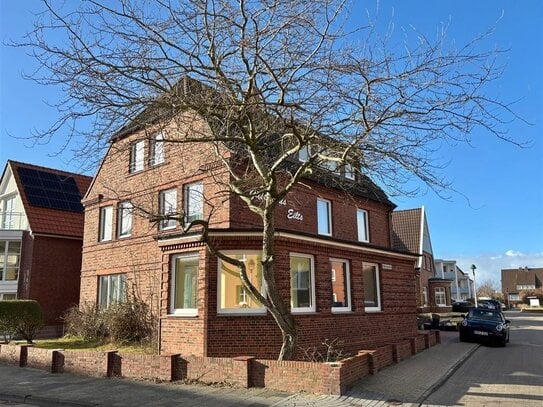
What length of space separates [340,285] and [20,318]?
12.1 metres

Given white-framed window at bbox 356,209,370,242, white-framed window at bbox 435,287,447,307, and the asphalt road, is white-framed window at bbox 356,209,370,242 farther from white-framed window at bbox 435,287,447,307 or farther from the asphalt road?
white-framed window at bbox 435,287,447,307

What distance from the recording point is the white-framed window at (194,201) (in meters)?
16.6

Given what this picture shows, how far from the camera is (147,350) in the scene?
14562 millimetres

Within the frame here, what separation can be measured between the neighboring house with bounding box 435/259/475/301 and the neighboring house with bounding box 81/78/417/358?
156 feet

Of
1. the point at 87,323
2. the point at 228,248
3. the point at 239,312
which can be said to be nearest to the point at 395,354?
the point at 239,312

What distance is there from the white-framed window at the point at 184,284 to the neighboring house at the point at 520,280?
101m

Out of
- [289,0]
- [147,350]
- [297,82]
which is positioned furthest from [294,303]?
[289,0]

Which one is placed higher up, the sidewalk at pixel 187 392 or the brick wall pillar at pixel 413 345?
the brick wall pillar at pixel 413 345

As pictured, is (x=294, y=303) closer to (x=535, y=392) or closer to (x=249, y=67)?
(x=535, y=392)

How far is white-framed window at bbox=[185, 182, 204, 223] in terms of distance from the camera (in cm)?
1656

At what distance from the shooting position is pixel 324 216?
62.7 feet

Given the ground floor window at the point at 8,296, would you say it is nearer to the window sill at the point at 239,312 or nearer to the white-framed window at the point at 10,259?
the white-framed window at the point at 10,259

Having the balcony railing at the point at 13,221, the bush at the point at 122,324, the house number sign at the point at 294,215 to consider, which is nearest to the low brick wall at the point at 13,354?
the bush at the point at 122,324

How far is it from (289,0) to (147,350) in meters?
11.1
